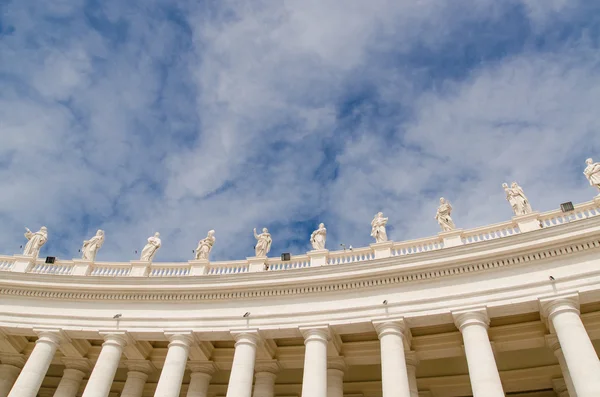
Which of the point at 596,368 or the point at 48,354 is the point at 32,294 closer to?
the point at 48,354

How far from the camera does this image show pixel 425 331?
35.8m

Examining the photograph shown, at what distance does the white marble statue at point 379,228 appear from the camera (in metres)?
38.0

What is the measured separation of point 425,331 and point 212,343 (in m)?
16.2

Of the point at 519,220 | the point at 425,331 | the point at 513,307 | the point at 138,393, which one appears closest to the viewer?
the point at 513,307

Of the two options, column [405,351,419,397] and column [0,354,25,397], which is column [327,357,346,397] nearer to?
column [405,351,419,397]

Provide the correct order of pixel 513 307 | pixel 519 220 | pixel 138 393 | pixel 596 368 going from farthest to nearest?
pixel 138 393 < pixel 519 220 < pixel 513 307 < pixel 596 368

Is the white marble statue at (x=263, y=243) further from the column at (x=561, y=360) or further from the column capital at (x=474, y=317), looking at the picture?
the column at (x=561, y=360)

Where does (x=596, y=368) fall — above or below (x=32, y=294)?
below

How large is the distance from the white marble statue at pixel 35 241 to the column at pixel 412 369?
31416 mm

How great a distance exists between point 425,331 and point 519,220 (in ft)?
32.8

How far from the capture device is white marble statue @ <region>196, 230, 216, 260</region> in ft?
136

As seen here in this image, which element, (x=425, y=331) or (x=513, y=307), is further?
(x=425, y=331)

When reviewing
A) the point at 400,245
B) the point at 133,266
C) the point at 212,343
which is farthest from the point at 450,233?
the point at 133,266

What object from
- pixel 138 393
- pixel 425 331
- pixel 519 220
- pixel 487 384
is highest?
pixel 519 220
